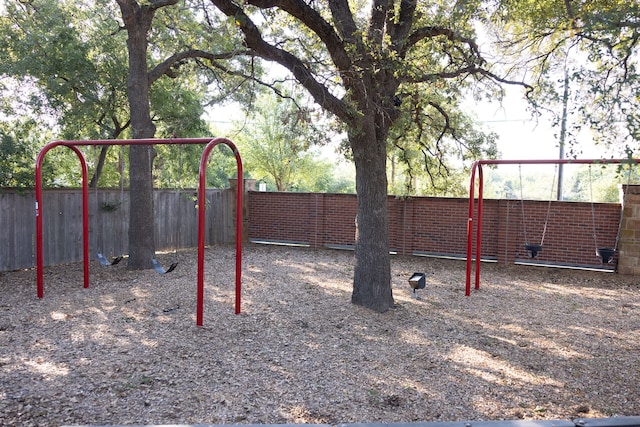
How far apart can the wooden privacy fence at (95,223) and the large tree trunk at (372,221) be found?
4.09 metres

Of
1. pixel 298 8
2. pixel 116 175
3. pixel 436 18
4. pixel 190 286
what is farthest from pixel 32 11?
pixel 436 18

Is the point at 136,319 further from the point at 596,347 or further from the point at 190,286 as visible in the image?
the point at 596,347

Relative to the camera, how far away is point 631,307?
7.52 metres

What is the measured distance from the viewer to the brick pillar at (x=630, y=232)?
9.74 meters

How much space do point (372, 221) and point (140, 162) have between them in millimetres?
5161

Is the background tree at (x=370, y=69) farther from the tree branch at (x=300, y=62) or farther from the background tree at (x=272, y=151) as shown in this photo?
the background tree at (x=272, y=151)

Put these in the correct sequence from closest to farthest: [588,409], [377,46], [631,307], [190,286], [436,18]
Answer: [588,409], [377,46], [436,18], [631,307], [190,286]

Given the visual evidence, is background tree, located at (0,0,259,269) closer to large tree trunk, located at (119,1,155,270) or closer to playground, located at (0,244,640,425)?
large tree trunk, located at (119,1,155,270)

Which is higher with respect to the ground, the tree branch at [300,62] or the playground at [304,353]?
the tree branch at [300,62]

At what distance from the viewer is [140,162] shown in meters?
9.38

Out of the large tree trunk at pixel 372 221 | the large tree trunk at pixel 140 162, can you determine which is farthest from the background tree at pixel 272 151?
the large tree trunk at pixel 372 221

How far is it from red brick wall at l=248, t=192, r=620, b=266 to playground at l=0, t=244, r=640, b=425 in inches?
79.1

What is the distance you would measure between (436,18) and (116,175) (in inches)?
558

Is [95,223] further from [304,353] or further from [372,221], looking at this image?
[304,353]
